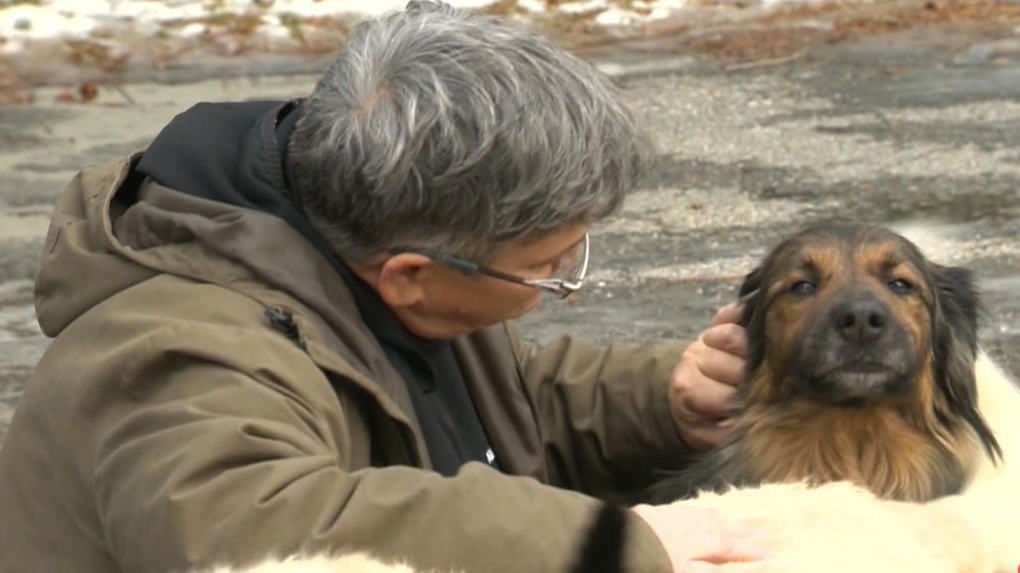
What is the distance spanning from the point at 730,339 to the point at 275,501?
1.59 meters

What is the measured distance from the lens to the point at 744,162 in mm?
8922

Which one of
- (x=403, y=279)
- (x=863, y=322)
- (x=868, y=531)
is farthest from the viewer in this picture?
(x=863, y=322)

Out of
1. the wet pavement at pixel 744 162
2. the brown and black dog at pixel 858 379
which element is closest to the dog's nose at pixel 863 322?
the brown and black dog at pixel 858 379

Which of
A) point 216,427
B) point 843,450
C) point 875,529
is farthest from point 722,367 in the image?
point 216,427

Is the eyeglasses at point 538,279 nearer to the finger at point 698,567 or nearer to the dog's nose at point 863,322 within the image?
the dog's nose at point 863,322

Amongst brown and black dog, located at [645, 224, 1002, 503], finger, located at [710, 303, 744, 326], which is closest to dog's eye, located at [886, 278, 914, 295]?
brown and black dog, located at [645, 224, 1002, 503]

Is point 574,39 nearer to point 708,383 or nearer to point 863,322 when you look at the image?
point 708,383

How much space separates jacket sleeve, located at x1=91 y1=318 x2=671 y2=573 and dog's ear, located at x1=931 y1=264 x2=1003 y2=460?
1380 mm

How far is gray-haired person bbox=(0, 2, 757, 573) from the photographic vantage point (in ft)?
8.58

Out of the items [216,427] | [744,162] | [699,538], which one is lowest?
[744,162]

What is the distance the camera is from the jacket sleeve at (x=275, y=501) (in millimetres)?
2582

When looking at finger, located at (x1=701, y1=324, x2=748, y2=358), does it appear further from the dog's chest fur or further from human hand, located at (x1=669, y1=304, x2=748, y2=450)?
the dog's chest fur

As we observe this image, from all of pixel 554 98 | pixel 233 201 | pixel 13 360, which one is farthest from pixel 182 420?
pixel 13 360

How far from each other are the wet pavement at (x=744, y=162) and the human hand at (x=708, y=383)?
2.22 meters
